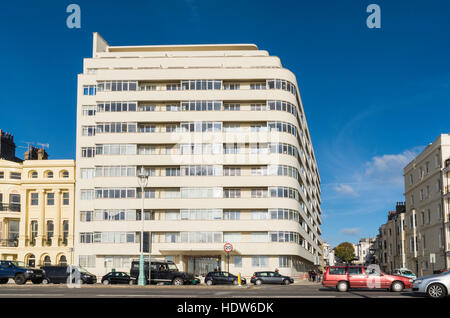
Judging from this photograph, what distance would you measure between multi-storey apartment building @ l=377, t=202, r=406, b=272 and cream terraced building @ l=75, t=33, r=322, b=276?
27.3m

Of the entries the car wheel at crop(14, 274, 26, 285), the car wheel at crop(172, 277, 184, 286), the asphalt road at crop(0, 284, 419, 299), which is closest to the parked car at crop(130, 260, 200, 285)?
the car wheel at crop(172, 277, 184, 286)

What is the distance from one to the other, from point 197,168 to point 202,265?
11.6 m

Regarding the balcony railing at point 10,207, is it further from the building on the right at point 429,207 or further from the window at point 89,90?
the building on the right at point 429,207

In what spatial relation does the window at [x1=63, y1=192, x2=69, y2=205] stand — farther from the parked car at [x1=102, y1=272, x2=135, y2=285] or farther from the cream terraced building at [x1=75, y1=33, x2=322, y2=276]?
the parked car at [x1=102, y1=272, x2=135, y2=285]

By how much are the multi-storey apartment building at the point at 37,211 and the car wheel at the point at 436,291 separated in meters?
54.7

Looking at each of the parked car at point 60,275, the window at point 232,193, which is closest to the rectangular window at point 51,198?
the window at point 232,193

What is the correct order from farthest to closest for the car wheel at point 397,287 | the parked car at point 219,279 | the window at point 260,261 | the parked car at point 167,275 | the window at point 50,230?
the window at point 50,230, the window at point 260,261, the parked car at point 219,279, the parked car at point 167,275, the car wheel at point 397,287

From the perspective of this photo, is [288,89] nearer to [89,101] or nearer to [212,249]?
[212,249]

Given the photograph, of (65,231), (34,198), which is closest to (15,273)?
(65,231)

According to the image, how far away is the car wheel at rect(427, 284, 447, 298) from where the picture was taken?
2345 centimetres

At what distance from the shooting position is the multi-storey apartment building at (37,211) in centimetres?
7075
